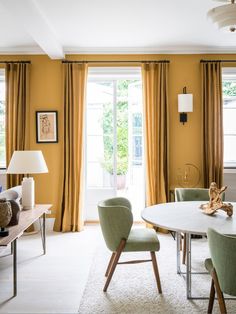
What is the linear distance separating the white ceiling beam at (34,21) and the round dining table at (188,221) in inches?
88.1

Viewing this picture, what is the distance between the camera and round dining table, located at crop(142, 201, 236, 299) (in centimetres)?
244

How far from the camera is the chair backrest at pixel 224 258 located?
2.00 m

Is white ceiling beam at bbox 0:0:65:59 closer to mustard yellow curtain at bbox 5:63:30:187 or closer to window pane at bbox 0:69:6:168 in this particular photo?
mustard yellow curtain at bbox 5:63:30:187

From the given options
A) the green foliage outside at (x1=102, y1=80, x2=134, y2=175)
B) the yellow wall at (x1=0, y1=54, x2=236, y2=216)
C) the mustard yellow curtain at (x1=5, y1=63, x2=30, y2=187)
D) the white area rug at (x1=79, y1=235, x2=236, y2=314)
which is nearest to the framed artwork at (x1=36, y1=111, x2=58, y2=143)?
the yellow wall at (x1=0, y1=54, x2=236, y2=216)

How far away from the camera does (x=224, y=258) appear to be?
80.3 inches

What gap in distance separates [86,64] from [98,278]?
3.13 m

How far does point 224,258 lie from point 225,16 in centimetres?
194

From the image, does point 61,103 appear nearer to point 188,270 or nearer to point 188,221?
point 188,221

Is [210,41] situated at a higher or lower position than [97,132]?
higher

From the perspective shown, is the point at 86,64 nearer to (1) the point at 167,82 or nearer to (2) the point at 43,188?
(1) the point at 167,82

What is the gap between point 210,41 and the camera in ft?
14.9

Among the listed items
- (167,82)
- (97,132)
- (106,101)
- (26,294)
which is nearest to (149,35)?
(167,82)

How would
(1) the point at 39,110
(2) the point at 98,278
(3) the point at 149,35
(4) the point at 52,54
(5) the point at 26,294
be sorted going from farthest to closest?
(1) the point at 39,110
(4) the point at 52,54
(3) the point at 149,35
(2) the point at 98,278
(5) the point at 26,294

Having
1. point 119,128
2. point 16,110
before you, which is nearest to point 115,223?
point 119,128
